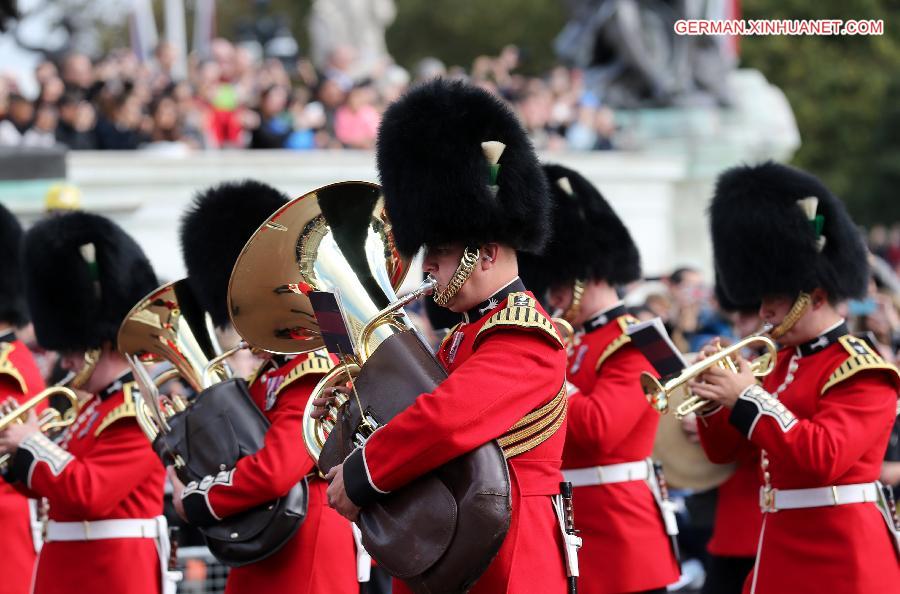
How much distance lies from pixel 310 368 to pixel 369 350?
84 cm

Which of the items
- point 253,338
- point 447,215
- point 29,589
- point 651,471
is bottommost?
point 29,589

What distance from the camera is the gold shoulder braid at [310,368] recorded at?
4.80m

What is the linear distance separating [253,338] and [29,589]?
6.06ft

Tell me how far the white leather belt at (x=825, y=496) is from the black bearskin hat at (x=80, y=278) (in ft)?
7.91

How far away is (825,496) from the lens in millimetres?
4840

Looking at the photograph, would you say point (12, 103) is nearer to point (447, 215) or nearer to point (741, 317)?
point (741, 317)

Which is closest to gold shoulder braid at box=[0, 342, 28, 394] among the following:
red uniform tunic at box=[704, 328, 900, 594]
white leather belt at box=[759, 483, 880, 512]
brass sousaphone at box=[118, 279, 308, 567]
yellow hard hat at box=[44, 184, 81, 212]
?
brass sousaphone at box=[118, 279, 308, 567]

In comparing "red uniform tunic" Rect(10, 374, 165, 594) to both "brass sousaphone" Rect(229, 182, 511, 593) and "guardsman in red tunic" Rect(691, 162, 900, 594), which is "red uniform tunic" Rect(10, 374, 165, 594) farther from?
"guardsman in red tunic" Rect(691, 162, 900, 594)

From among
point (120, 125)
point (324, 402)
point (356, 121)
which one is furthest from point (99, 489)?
point (356, 121)

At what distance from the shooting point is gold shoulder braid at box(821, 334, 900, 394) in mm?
4773

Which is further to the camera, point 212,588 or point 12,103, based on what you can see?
point 12,103

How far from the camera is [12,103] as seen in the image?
11.2 meters

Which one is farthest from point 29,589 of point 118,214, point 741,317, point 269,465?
point 118,214

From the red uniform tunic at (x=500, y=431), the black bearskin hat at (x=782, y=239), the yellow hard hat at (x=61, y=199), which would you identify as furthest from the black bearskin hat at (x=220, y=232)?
the yellow hard hat at (x=61, y=199)
